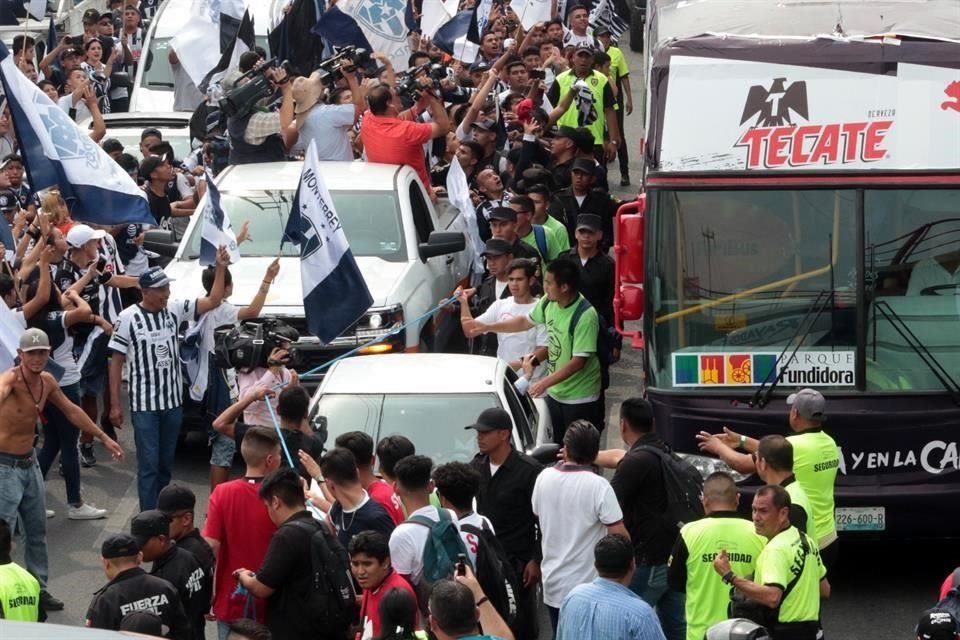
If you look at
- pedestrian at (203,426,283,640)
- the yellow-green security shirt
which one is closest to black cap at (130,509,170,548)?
pedestrian at (203,426,283,640)

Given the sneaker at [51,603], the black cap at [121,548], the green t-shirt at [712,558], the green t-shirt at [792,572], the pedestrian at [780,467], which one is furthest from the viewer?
the sneaker at [51,603]

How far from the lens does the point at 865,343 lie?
34.8 ft

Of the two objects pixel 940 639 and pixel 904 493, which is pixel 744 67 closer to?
pixel 904 493

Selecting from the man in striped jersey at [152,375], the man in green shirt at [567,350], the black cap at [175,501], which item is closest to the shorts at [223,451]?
the man in striped jersey at [152,375]

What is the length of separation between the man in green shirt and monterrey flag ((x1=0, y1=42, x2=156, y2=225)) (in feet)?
8.67

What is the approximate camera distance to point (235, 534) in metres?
8.88

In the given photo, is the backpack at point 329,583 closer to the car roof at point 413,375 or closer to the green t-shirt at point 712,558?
the green t-shirt at point 712,558

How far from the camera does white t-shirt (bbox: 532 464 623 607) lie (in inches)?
351

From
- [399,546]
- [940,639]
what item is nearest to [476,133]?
[399,546]

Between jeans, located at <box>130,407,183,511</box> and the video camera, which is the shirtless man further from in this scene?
jeans, located at <box>130,407,183,511</box>

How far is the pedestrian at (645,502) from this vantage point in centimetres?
930

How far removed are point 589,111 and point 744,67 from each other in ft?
27.9

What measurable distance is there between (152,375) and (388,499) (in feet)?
11.4

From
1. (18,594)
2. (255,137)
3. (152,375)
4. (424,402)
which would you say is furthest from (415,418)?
(255,137)
